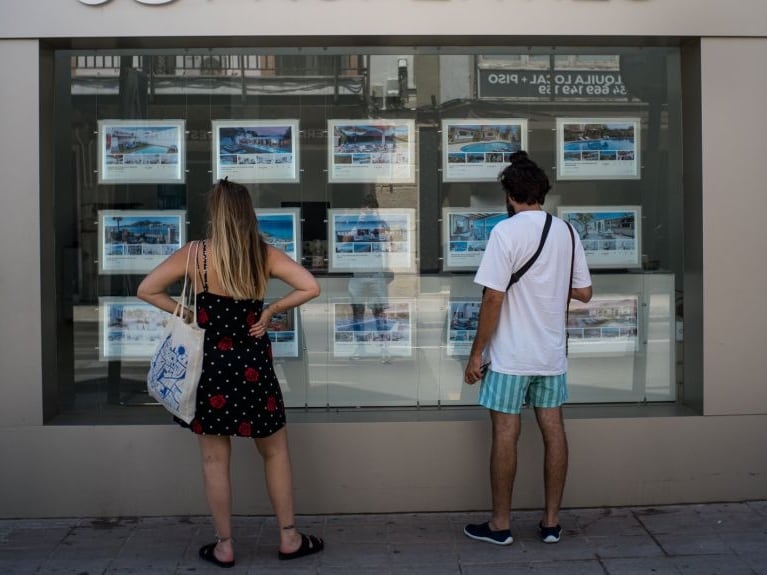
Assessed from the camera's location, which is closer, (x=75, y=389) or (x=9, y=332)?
(x=9, y=332)

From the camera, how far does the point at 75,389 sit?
5.91 meters

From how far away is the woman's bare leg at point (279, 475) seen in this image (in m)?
4.86

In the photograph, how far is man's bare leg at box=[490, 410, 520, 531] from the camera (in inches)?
198

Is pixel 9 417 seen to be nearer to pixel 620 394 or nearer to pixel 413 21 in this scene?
pixel 413 21

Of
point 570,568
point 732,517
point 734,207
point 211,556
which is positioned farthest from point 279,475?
point 734,207

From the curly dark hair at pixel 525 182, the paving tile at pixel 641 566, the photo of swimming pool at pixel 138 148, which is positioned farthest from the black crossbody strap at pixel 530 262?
the photo of swimming pool at pixel 138 148

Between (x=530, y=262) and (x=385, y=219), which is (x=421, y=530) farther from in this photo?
(x=385, y=219)

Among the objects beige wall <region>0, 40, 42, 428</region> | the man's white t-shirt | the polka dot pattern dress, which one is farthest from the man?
beige wall <region>0, 40, 42, 428</region>

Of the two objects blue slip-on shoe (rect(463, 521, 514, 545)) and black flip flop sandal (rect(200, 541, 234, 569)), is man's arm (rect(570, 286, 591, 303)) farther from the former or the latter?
black flip flop sandal (rect(200, 541, 234, 569))

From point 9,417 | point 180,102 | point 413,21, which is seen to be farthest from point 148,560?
point 413,21

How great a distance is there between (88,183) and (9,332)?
99cm

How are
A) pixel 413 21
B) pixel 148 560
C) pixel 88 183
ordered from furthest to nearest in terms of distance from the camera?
pixel 88 183 < pixel 413 21 < pixel 148 560

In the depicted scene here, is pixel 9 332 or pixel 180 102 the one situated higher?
pixel 180 102

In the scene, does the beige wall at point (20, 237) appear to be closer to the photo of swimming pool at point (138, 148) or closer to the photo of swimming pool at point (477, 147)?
the photo of swimming pool at point (138, 148)
